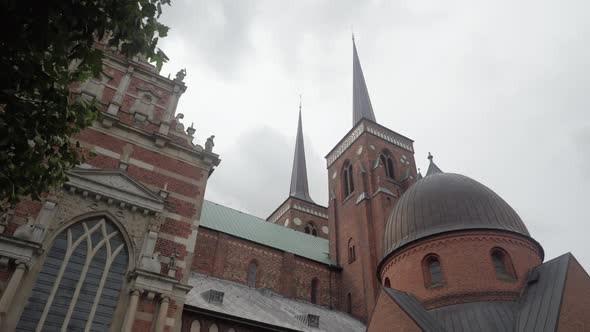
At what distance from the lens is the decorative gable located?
1320 cm

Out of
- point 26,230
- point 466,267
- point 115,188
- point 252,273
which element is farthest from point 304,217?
point 26,230

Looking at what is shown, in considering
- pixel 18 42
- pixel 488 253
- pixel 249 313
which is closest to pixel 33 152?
pixel 18 42

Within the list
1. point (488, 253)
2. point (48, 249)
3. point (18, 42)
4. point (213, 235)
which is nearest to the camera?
point (18, 42)

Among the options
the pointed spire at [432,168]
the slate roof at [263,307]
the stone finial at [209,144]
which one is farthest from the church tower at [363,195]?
the stone finial at [209,144]

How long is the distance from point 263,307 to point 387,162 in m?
18.1

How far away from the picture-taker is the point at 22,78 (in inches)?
218

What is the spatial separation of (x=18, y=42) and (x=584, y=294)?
18.4 m

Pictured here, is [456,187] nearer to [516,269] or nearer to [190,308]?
[516,269]

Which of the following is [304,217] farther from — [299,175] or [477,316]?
[477,316]

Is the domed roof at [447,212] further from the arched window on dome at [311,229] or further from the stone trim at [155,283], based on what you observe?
the arched window on dome at [311,229]

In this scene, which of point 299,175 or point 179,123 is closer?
point 179,123

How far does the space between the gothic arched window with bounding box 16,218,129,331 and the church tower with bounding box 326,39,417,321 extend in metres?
17.5

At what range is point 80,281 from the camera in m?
Answer: 12.1

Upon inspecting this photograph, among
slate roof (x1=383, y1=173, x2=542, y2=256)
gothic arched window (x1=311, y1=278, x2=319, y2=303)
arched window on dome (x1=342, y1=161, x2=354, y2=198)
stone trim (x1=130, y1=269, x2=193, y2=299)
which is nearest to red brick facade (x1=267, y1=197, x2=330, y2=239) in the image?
arched window on dome (x1=342, y1=161, x2=354, y2=198)
